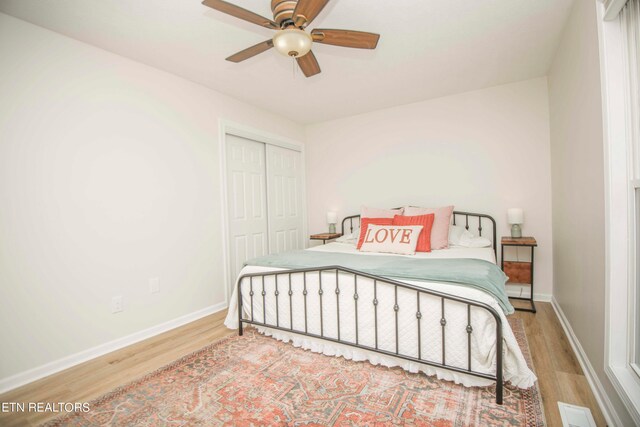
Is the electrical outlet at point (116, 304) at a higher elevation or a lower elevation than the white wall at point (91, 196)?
lower

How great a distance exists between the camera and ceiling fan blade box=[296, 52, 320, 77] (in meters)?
2.02

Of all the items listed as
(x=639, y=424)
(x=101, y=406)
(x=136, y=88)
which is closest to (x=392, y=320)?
(x=639, y=424)

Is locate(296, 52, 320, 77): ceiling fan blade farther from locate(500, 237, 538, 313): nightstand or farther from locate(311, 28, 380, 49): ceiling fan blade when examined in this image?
locate(500, 237, 538, 313): nightstand

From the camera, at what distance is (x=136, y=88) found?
8.38ft

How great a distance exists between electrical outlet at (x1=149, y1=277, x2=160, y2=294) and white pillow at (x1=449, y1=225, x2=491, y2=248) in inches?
112

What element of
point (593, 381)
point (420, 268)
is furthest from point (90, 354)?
point (593, 381)

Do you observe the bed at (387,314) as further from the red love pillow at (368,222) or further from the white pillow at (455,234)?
the red love pillow at (368,222)

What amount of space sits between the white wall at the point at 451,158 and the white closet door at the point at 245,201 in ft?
3.33

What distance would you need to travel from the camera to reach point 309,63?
6.86 feet

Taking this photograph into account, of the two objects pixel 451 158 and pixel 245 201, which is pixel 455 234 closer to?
pixel 451 158

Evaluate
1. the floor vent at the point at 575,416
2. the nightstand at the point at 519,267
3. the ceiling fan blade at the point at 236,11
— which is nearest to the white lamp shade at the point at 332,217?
the nightstand at the point at 519,267

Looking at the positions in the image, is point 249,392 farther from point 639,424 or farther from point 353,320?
point 639,424

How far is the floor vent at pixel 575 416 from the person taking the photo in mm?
1403

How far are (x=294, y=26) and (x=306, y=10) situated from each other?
0.15 metres
